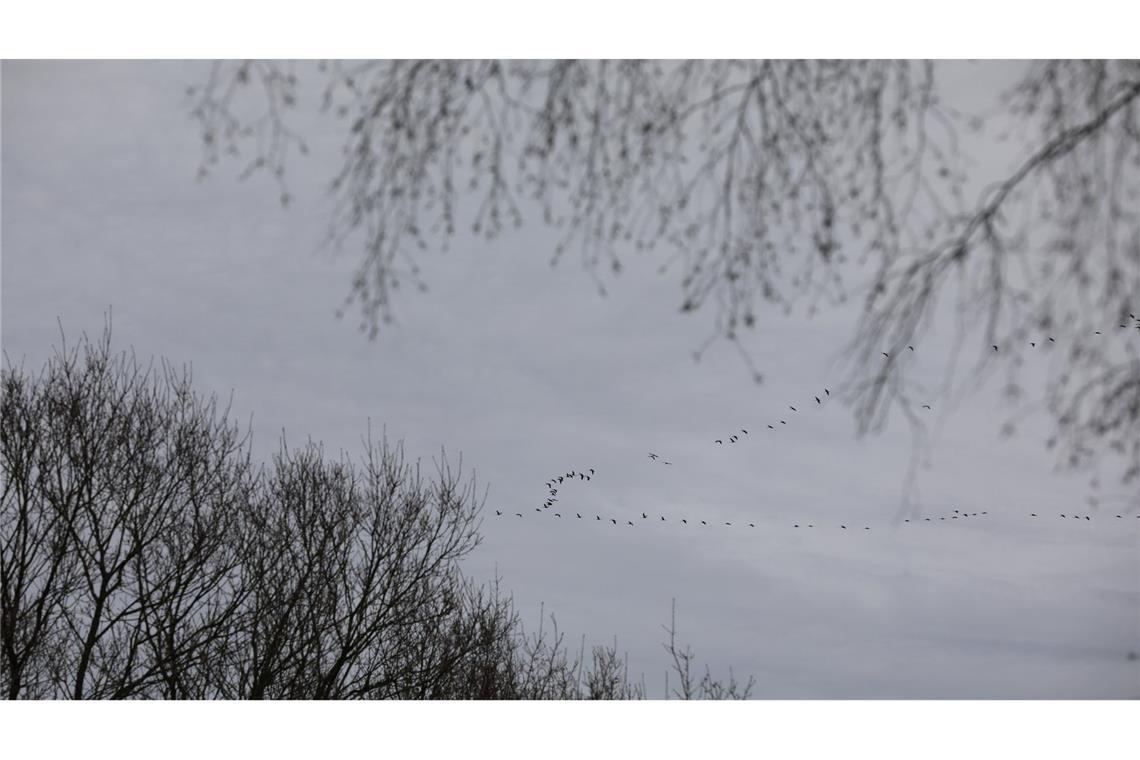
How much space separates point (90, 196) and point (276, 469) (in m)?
6.67

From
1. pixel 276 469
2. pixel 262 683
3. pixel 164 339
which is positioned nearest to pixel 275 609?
pixel 262 683

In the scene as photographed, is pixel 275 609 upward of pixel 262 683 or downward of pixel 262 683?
upward

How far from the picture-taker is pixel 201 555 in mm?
12617

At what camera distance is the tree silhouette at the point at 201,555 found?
11.7m

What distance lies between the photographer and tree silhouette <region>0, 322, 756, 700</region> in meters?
11.7

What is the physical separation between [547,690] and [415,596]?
4.47m
